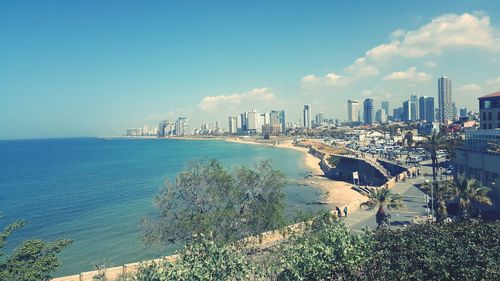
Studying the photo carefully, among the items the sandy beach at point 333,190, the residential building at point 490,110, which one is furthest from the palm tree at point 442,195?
the residential building at point 490,110

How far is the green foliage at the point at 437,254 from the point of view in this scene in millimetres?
11842

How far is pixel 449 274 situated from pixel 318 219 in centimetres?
1001

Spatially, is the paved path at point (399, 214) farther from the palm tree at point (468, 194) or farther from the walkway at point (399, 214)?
the palm tree at point (468, 194)

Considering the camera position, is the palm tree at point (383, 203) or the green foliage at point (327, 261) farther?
the palm tree at point (383, 203)

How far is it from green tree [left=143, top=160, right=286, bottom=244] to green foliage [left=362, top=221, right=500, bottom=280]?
9.49 metres

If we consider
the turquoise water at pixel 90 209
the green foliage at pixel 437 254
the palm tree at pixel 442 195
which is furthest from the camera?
the turquoise water at pixel 90 209

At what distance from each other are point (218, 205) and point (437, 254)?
14417 millimetres

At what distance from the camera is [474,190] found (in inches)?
945

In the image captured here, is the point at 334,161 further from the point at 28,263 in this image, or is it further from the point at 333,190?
the point at 28,263

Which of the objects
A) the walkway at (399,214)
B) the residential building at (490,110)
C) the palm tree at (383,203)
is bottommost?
the walkway at (399,214)

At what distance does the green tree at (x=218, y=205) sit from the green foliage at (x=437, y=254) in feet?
31.1

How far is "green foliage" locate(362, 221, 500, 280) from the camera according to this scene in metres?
11.8

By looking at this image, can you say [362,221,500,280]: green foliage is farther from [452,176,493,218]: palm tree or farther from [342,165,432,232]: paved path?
[342,165,432,232]: paved path

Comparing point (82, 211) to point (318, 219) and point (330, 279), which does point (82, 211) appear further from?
point (330, 279)
